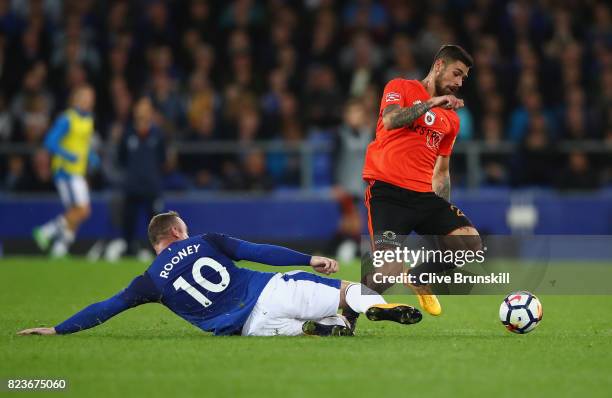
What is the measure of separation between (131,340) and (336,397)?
2707mm

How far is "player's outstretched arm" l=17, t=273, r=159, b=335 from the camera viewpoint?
8047 millimetres

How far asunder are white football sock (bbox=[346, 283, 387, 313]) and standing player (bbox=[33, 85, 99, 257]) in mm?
9724

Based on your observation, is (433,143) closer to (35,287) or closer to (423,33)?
(35,287)

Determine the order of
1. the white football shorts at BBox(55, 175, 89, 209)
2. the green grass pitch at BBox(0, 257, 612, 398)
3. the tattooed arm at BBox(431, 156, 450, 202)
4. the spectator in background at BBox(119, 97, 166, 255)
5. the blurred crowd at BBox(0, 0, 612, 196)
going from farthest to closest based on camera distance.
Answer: the blurred crowd at BBox(0, 0, 612, 196) → the white football shorts at BBox(55, 175, 89, 209) → the spectator in background at BBox(119, 97, 166, 255) → the tattooed arm at BBox(431, 156, 450, 202) → the green grass pitch at BBox(0, 257, 612, 398)

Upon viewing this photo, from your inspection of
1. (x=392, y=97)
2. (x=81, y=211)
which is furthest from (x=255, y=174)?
(x=392, y=97)

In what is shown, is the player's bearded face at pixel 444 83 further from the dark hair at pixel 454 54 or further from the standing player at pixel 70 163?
the standing player at pixel 70 163

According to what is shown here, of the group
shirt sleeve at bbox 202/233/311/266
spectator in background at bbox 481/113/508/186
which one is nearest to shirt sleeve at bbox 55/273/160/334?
shirt sleeve at bbox 202/233/311/266

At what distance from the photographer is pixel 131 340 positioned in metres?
8.41

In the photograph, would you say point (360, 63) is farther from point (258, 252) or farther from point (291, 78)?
point (258, 252)

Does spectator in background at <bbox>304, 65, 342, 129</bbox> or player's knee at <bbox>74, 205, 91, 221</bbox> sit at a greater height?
spectator in background at <bbox>304, 65, 342, 129</bbox>

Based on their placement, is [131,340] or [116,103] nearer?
[131,340]

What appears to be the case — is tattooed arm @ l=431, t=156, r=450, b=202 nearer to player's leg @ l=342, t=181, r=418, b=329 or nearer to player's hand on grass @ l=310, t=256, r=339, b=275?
player's leg @ l=342, t=181, r=418, b=329

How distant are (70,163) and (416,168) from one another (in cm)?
940

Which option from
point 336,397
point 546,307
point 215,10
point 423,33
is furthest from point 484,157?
point 336,397
